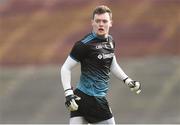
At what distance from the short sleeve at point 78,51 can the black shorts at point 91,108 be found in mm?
378

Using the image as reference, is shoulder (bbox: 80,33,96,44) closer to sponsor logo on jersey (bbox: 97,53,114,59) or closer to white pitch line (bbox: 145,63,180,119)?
sponsor logo on jersey (bbox: 97,53,114,59)

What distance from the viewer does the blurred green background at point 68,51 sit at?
15.0m

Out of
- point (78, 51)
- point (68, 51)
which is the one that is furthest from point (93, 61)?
point (68, 51)

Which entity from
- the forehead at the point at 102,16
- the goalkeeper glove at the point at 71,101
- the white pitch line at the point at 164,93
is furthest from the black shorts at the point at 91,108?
the white pitch line at the point at 164,93

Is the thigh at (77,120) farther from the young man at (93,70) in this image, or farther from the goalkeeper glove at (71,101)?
the goalkeeper glove at (71,101)

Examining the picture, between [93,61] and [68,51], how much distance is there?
8165 mm

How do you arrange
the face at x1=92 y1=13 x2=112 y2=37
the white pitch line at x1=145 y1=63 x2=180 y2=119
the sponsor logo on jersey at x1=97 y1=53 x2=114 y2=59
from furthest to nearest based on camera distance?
the white pitch line at x1=145 y1=63 x2=180 y2=119 < the sponsor logo on jersey at x1=97 y1=53 x2=114 y2=59 < the face at x1=92 y1=13 x2=112 y2=37

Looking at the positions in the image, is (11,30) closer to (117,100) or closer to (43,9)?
(43,9)

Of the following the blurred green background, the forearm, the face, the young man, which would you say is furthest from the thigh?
the blurred green background

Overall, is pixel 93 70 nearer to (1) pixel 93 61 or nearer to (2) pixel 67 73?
(1) pixel 93 61

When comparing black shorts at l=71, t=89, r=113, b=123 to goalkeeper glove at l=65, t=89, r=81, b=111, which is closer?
goalkeeper glove at l=65, t=89, r=81, b=111

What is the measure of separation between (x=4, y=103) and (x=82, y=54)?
871cm

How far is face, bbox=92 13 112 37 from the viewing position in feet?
23.4

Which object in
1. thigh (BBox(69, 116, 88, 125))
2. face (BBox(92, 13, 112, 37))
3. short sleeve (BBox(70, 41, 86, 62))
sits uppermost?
face (BBox(92, 13, 112, 37))
